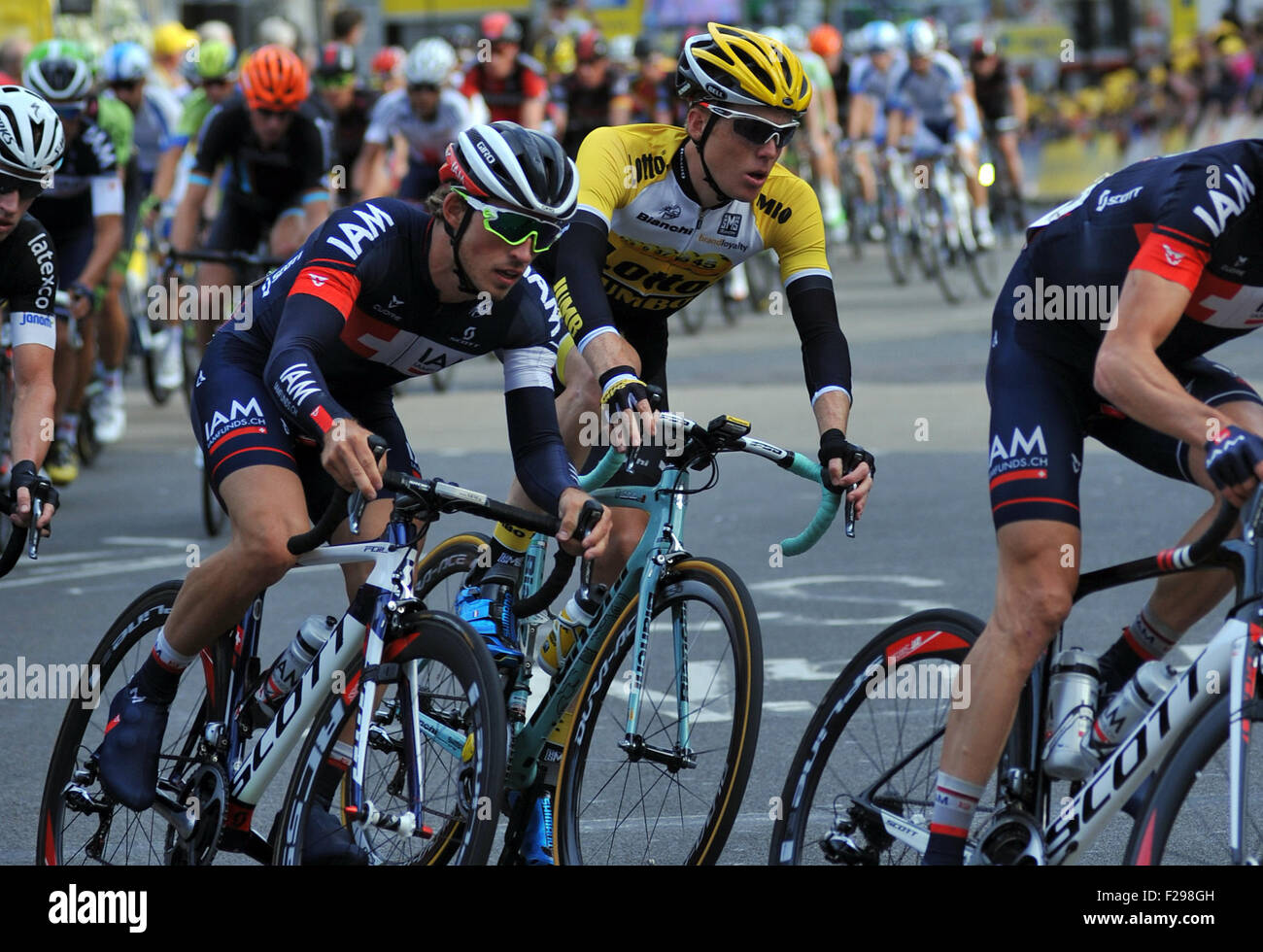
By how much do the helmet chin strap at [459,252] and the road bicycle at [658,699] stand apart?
0.54 meters

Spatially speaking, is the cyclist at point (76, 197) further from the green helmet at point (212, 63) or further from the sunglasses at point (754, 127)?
the sunglasses at point (754, 127)

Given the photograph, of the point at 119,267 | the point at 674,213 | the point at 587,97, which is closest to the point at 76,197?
the point at 119,267

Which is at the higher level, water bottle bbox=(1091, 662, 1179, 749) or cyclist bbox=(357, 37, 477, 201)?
cyclist bbox=(357, 37, 477, 201)

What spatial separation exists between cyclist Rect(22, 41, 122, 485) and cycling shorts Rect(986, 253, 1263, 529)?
22.6 feet

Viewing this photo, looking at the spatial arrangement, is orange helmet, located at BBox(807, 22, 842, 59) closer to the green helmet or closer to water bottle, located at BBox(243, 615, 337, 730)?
the green helmet

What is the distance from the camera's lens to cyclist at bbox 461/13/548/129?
16.8 metres

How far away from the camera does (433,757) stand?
4.40m

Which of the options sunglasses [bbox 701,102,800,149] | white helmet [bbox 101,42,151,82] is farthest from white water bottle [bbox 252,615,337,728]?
white helmet [bbox 101,42,151,82]

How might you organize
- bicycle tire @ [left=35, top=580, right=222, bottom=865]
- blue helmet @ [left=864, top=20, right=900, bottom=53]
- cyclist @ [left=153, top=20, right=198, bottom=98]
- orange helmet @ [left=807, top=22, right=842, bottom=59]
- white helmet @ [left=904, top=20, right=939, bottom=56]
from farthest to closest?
1. orange helmet @ [left=807, top=22, right=842, bottom=59]
2. blue helmet @ [left=864, top=20, right=900, bottom=53]
3. white helmet @ [left=904, top=20, right=939, bottom=56]
4. cyclist @ [left=153, top=20, right=198, bottom=98]
5. bicycle tire @ [left=35, top=580, right=222, bottom=865]

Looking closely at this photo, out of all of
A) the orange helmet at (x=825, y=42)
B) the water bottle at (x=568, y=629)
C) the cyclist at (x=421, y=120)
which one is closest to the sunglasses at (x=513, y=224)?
the water bottle at (x=568, y=629)

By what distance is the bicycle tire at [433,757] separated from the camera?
396cm

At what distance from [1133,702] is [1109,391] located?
0.65 m

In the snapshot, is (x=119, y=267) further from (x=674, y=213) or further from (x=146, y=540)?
(x=674, y=213)
